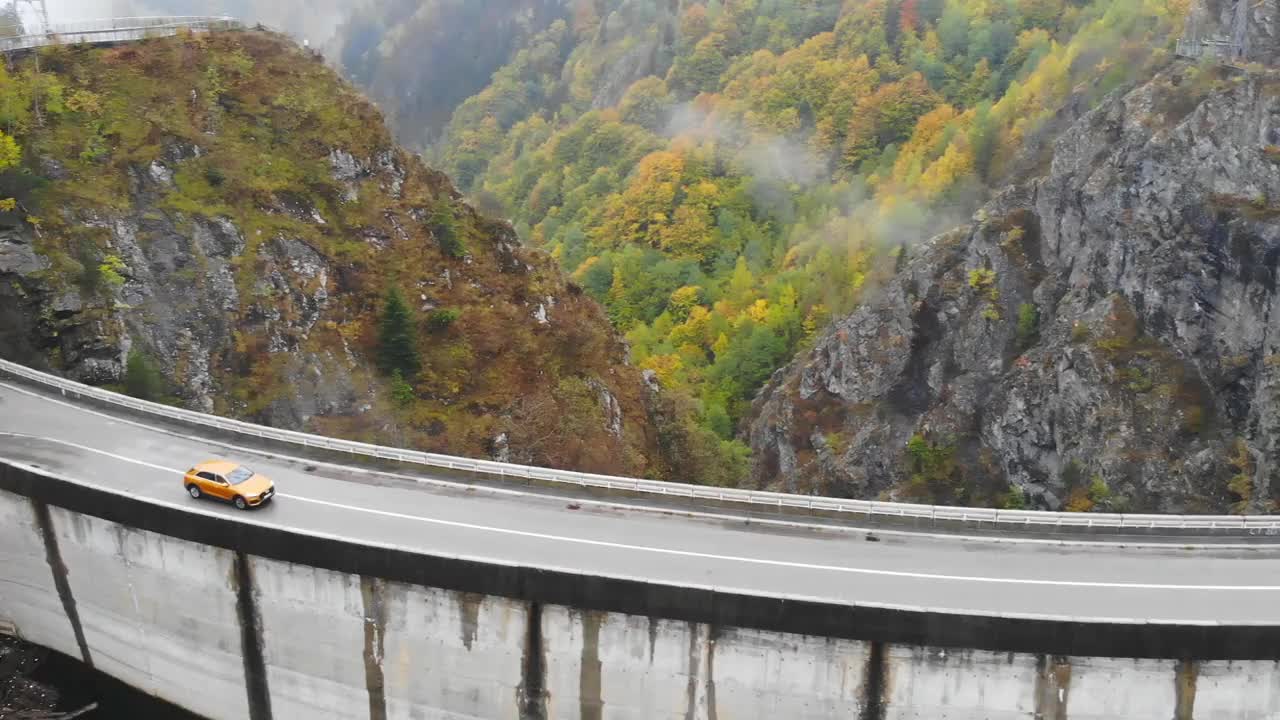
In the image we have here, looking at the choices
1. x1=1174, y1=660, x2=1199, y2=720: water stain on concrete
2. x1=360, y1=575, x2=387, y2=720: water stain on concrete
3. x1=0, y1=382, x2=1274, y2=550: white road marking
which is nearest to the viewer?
x1=1174, y1=660, x2=1199, y2=720: water stain on concrete

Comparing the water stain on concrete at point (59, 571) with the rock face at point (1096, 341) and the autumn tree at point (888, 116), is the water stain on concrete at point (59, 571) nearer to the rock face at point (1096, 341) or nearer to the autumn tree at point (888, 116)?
the rock face at point (1096, 341)

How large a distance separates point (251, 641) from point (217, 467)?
573cm

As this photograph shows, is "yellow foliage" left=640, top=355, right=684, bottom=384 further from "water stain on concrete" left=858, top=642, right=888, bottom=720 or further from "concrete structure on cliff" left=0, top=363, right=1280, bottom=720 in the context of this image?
"water stain on concrete" left=858, top=642, right=888, bottom=720

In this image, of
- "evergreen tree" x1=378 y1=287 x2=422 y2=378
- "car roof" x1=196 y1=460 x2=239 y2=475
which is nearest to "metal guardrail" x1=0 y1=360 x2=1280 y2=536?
"car roof" x1=196 y1=460 x2=239 y2=475

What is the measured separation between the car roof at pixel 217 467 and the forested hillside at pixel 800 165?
42850mm

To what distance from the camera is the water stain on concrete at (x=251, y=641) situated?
99.3 feet

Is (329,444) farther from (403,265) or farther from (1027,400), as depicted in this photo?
(1027,400)

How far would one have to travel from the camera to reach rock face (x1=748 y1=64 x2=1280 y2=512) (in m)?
Result: 56.8

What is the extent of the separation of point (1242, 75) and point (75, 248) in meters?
69.3

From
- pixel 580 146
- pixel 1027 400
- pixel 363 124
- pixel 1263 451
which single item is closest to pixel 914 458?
pixel 1027 400

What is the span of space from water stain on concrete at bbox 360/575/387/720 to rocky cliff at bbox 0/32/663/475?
21619 millimetres

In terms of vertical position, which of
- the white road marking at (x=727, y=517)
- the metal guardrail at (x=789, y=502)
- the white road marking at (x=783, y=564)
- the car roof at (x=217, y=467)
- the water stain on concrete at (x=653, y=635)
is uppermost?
the car roof at (x=217, y=467)

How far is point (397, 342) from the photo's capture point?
52.2m

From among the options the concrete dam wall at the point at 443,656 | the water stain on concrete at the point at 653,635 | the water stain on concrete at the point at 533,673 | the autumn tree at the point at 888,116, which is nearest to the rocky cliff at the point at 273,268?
the concrete dam wall at the point at 443,656
